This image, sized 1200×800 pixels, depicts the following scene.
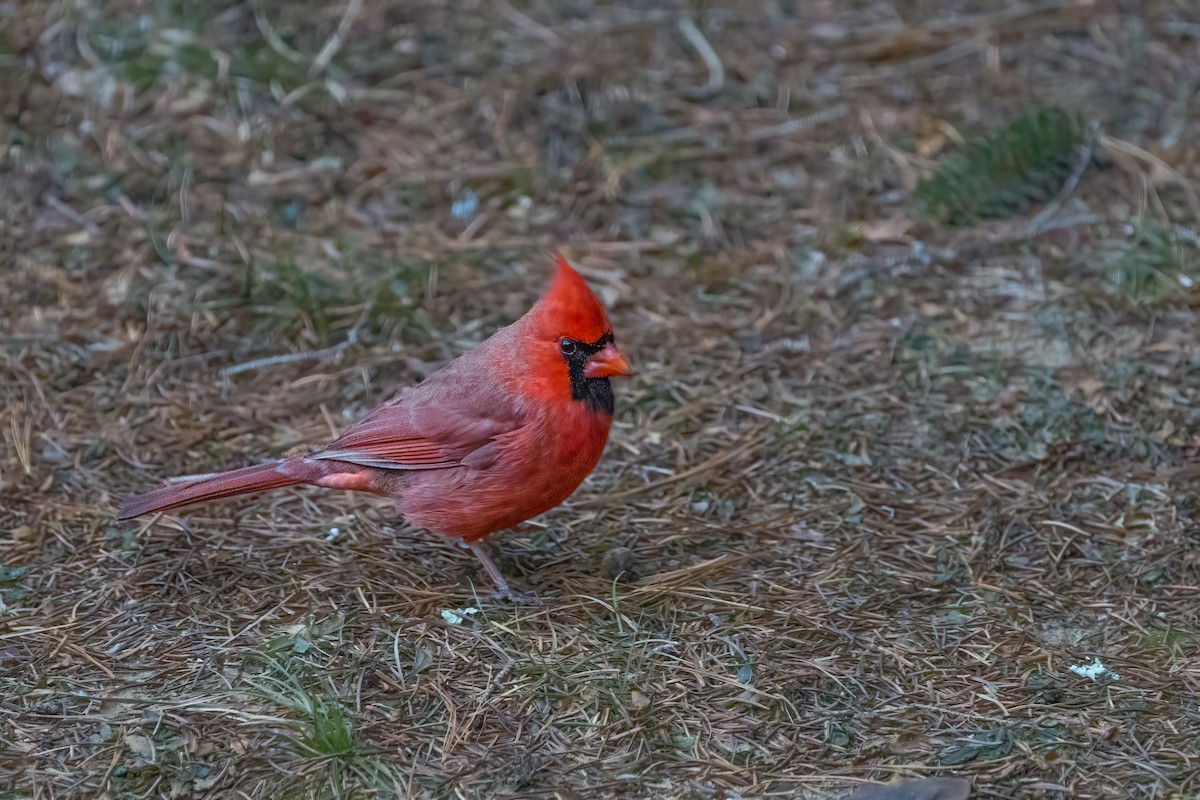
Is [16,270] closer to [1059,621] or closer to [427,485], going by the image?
[427,485]

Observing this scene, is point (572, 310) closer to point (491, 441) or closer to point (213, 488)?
point (491, 441)

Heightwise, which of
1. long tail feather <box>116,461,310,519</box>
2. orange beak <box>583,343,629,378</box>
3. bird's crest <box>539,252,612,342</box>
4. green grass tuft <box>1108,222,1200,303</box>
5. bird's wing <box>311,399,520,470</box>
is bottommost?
green grass tuft <box>1108,222,1200,303</box>

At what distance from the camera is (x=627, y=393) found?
474cm

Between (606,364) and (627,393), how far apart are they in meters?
1.13

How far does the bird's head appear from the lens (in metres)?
3.57

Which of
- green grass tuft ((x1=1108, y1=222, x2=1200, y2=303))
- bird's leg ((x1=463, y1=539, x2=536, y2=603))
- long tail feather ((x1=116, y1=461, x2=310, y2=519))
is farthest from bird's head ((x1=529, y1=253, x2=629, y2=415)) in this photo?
green grass tuft ((x1=1108, y1=222, x2=1200, y2=303))

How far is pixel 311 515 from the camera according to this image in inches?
161

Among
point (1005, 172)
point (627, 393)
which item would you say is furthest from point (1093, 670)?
point (1005, 172)

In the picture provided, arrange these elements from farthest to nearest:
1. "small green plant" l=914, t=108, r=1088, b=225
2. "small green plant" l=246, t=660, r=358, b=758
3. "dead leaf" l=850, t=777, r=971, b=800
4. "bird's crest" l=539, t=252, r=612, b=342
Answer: "small green plant" l=914, t=108, r=1088, b=225
"bird's crest" l=539, t=252, r=612, b=342
"small green plant" l=246, t=660, r=358, b=758
"dead leaf" l=850, t=777, r=971, b=800

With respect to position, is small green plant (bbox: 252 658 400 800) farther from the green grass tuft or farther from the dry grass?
the green grass tuft

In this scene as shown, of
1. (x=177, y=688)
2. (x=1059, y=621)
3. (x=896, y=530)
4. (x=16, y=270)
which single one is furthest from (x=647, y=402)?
(x=16, y=270)

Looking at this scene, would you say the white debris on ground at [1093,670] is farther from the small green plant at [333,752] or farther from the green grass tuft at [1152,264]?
the green grass tuft at [1152,264]

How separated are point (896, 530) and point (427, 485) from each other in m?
1.40

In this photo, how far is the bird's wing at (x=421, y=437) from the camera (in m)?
3.67
